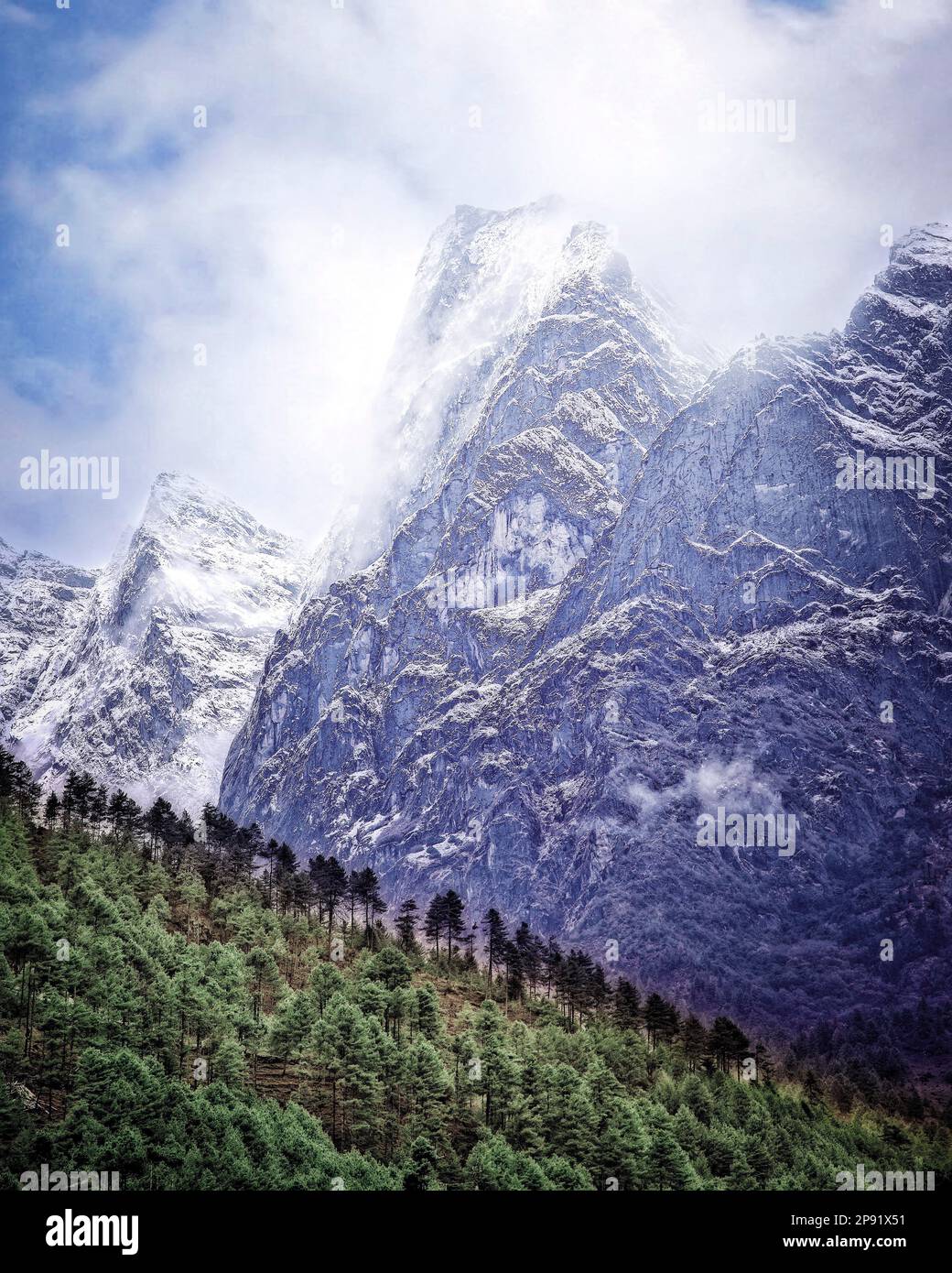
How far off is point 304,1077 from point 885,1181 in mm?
73530

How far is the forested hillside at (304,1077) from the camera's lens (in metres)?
103

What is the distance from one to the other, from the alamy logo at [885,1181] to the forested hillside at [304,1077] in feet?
4.53

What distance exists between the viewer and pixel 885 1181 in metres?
153
